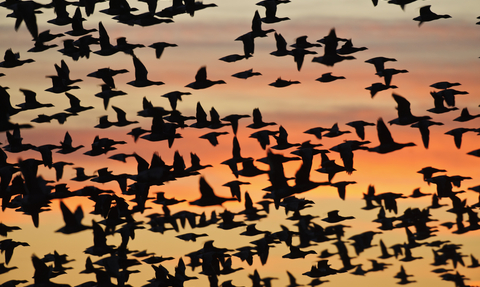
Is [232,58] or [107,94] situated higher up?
[232,58]

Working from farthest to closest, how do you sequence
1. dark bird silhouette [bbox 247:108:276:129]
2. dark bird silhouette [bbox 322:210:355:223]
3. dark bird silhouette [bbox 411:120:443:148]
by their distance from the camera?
dark bird silhouette [bbox 247:108:276:129]
dark bird silhouette [bbox 322:210:355:223]
dark bird silhouette [bbox 411:120:443:148]

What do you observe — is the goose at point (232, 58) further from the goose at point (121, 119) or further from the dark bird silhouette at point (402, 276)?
the dark bird silhouette at point (402, 276)

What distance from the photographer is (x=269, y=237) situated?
4109 cm

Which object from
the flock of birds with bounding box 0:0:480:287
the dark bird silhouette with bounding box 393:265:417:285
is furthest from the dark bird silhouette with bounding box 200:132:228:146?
the dark bird silhouette with bounding box 393:265:417:285

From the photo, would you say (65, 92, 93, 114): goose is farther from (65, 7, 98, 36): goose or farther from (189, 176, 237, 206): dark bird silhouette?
(189, 176, 237, 206): dark bird silhouette

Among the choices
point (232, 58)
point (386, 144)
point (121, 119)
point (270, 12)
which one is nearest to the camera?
point (386, 144)

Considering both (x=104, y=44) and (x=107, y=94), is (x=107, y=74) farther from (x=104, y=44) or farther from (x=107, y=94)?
(x=104, y=44)

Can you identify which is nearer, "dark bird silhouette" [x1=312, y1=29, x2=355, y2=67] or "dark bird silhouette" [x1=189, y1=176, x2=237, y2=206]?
"dark bird silhouette" [x1=189, y1=176, x2=237, y2=206]

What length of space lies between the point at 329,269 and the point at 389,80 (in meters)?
12.1

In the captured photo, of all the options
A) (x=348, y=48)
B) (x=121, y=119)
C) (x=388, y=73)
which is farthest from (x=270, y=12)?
(x=121, y=119)

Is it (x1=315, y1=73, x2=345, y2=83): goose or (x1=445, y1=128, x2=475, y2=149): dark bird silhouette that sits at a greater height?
(x1=315, y1=73, x2=345, y2=83): goose

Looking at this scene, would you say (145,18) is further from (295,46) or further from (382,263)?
(382,263)

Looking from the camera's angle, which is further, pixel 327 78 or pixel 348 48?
pixel 327 78

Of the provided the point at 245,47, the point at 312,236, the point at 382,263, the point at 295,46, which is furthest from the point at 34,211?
the point at 382,263
